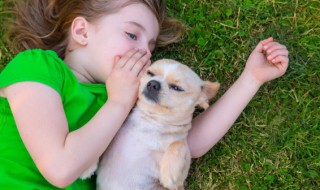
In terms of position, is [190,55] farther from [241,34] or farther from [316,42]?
[316,42]

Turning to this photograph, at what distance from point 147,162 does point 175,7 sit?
1.73 meters

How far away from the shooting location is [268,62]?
3428 mm

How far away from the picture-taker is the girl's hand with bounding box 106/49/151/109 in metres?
3.09

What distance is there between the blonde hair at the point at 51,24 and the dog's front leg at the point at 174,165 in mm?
1275

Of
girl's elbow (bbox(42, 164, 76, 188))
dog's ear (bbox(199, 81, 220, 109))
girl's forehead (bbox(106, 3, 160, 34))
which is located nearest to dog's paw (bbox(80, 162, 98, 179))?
girl's elbow (bbox(42, 164, 76, 188))

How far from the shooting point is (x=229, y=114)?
3412 millimetres

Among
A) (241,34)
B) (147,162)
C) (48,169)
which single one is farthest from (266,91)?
(48,169)

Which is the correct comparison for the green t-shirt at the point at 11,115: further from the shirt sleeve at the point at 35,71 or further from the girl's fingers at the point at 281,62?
the girl's fingers at the point at 281,62

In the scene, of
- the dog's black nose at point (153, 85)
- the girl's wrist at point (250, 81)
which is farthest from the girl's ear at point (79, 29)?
the girl's wrist at point (250, 81)

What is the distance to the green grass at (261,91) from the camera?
3.78 metres

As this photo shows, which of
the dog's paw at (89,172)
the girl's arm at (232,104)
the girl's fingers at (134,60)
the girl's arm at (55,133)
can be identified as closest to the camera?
the girl's arm at (55,133)

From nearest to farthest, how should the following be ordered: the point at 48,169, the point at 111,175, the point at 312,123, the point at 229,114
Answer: the point at 48,169, the point at 111,175, the point at 229,114, the point at 312,123

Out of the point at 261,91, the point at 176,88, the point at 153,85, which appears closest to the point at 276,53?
the point at 261,91

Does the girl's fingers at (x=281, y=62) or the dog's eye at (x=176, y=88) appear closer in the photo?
the dog's eye at (x=176, y=88)
